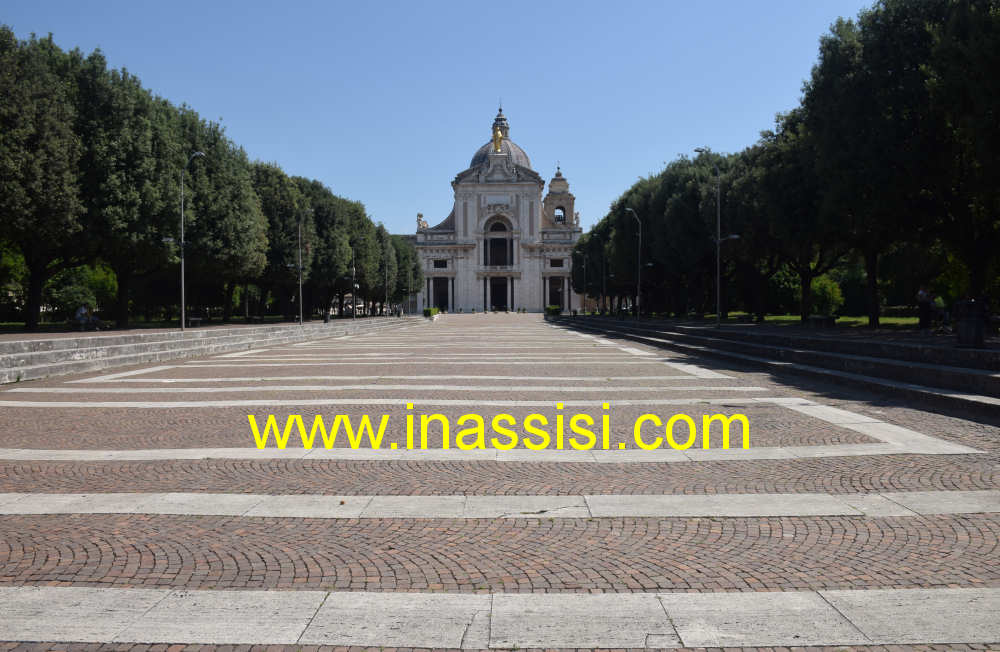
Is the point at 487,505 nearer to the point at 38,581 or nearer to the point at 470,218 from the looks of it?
the point at 38,581

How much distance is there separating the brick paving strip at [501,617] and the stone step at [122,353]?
15.2 metres

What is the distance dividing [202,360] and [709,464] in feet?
69.3

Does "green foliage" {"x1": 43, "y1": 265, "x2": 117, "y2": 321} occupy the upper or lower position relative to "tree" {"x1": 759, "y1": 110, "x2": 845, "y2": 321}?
lower

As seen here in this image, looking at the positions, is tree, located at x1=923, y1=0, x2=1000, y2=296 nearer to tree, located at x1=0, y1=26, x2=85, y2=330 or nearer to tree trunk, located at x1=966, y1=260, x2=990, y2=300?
tree trunk, located at x1=966, y1=260, x2=990, y2=300

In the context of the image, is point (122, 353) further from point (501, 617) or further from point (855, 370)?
point (501, 617)

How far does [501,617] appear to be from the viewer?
14.1ft

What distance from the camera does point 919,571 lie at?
495 cm

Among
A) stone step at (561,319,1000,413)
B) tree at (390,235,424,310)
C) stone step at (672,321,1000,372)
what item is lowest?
stone step at (561,319,1000,413)

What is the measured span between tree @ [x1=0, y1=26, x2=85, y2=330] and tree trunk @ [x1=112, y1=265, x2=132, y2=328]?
4.18 meters

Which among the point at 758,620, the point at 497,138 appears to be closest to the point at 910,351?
the point at 758,620

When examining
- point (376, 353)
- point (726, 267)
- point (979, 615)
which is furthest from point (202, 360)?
point (726, 267)

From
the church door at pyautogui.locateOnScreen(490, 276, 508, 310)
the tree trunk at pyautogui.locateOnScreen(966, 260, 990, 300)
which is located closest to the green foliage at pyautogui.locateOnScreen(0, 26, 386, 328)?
the tree trunk at pyautogui.locateOnScreen(966, 260, 990, 300)

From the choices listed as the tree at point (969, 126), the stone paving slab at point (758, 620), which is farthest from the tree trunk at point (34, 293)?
A: the stone paving slab at point (758, 620)

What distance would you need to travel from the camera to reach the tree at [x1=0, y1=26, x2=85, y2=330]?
101 feet
